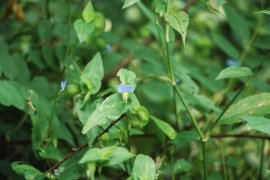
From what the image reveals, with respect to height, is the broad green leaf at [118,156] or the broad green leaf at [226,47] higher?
the broad green leaf at [118,156]

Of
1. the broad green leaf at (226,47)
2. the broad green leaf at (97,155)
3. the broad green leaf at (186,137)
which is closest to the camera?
the broad green leaf at (97,155)

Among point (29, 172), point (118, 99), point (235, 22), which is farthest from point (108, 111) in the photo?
point (235, 22)

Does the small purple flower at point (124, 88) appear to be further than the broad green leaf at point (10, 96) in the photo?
No

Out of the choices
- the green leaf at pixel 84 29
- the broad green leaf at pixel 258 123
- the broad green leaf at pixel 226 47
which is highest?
the green leaf at pixel 84 29

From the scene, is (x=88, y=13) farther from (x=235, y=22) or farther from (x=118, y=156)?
(x=235, y=22)

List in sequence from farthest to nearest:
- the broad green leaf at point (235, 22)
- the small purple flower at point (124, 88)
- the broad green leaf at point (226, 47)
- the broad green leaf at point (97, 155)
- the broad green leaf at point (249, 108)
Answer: the broad green leaf at point (226, 47)
the broad green leaf at point (235, 22)
the broad green leaf at point (249, 108)
the small purple flower at point (124, 88)
the broad green leaf at point (97, 155)

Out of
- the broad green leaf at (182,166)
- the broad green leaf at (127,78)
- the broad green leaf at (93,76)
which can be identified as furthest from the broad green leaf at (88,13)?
the broad green leaf at (182,166)

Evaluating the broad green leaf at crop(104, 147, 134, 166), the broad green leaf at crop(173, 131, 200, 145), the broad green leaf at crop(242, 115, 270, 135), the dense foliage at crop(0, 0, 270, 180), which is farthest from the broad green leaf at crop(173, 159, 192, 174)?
the broad green leaf at crop(104, 147, 134, 166)

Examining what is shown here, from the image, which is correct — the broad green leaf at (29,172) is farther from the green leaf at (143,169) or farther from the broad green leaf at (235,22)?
the broad green leaf at (235,22)
